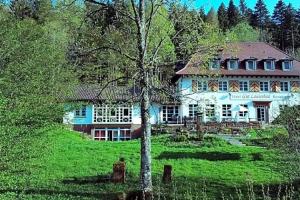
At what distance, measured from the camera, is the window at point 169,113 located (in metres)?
46.8

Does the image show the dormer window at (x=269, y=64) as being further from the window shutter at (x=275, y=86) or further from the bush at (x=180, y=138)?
the bush at (x=180, y=138)

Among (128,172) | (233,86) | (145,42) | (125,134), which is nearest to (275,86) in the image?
(233,86)

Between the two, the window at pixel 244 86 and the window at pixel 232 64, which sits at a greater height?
the window at pixel 232 64

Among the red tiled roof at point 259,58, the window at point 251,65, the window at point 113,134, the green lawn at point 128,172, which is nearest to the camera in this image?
the green lawn at point 128,172

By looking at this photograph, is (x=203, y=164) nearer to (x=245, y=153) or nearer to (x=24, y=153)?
(x=245, y=153)

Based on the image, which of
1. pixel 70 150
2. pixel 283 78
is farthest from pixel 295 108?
pixel 283 78

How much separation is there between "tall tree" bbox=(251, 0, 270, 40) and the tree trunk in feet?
289

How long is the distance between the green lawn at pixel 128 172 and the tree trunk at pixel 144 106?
92cm

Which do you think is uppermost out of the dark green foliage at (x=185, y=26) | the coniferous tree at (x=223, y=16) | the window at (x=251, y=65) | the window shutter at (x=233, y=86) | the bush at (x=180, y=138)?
the coniferous tree at (x=223, y=16)

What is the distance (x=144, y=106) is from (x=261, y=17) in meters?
93.2

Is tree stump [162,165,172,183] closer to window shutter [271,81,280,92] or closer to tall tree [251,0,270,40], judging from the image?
window shutter [271,81,280,92]

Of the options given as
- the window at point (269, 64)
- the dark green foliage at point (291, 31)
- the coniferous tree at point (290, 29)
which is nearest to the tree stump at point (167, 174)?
the window at point (269, 64)

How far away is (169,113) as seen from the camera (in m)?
47.1

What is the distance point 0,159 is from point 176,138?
20983 millimetres
